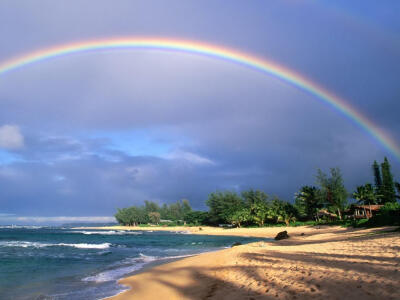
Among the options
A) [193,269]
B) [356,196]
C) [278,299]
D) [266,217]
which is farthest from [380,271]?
[266,217]

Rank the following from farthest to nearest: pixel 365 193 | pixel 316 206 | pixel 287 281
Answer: pixel 316 206, pixel 365 193, pixel 287 281

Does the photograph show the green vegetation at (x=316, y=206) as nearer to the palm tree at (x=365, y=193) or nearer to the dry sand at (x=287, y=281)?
the palm tree at (x=365, y=193)

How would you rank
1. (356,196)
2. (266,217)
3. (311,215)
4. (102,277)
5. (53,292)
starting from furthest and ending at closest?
(266,217), (311,215), (356,196), (102,277), (53,292)

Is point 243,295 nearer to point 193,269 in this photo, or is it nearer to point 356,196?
point 193,269

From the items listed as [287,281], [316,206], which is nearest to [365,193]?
[316,206]

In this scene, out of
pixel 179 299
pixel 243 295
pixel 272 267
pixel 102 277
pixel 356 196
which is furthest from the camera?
pixel 356 196

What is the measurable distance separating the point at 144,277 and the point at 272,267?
7172mm

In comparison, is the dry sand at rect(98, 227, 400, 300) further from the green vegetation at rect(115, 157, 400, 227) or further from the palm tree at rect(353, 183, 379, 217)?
the palm tree at rect(353, 183, 379, 217)

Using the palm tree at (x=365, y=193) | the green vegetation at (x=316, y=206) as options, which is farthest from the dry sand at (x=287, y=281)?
the palm tree at (x=365, y=193)

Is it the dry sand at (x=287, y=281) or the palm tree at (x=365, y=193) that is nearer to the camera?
the dry sand at (x=287, y=281)

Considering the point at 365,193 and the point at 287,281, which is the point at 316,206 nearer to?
the point at 365,193

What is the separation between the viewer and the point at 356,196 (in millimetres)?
54531

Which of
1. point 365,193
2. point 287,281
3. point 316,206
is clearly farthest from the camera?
point 316,206

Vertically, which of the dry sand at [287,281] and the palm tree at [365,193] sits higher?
the palm tree at [365,193]
